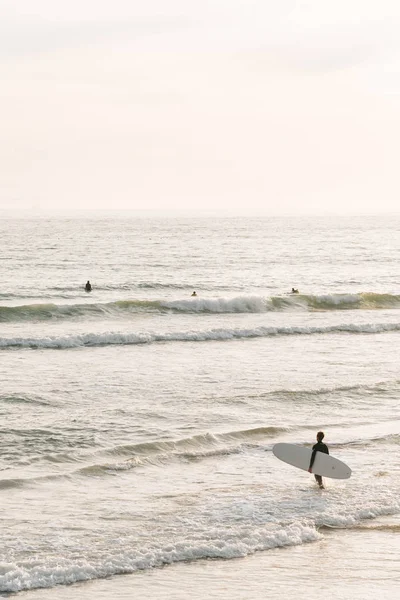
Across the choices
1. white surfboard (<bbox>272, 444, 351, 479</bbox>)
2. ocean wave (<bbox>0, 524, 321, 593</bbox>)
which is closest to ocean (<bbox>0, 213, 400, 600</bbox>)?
ocean wave (<bbox>0, 524, 321, 593</bbox>)

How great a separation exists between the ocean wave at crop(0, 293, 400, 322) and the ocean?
0.64 feet

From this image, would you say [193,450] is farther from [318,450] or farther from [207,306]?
[207,306]

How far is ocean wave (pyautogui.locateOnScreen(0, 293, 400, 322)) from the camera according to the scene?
165 ft

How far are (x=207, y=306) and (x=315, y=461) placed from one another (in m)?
33.8

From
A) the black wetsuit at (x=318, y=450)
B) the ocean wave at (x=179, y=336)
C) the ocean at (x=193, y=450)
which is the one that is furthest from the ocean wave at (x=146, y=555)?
the ocean wave at (x=179, y=336)

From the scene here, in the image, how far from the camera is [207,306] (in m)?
54.7

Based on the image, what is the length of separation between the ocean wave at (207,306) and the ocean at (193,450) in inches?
7.7

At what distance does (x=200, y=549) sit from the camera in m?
16.8

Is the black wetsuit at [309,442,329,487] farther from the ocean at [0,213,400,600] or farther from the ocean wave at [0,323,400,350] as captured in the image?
the ocean wave at [0,323,400,350]

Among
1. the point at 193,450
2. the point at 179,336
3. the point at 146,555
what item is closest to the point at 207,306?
the point at 179,336

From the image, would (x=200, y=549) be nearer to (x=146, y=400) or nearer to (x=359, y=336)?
(x=146, y=400)

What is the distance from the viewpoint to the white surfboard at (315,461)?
68.6 ft

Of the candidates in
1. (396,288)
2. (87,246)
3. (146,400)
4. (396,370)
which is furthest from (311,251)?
(146,400)

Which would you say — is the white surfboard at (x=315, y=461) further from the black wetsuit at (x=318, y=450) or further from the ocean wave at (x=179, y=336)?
the ocean wave at (x=179, y=336)
